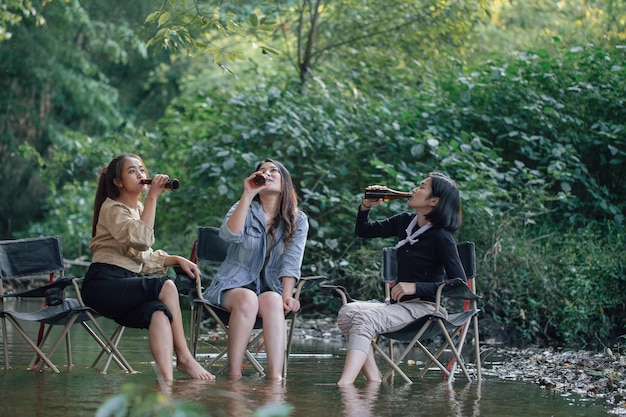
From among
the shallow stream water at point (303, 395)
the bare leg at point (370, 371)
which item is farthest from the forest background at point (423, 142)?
the shallow stream water at point (303, 395)

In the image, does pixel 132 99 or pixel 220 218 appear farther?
pixel 132 99

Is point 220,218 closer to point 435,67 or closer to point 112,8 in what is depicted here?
point 435,67

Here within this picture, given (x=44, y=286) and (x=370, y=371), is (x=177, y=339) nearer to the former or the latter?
(x=44, y=286)

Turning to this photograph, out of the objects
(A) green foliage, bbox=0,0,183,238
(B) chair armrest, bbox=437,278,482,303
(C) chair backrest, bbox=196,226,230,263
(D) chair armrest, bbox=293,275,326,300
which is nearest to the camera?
(B) chair armrest, bbox=437,278,482,303

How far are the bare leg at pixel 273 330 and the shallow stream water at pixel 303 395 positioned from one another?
9cm

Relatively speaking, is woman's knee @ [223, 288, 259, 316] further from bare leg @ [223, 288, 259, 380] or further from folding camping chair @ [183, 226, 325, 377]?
folding camping chair @ [183, 226, 325, 377]

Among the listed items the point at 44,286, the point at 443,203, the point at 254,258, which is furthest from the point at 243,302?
the point at 443,203

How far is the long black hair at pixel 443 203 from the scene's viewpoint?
17.6ft

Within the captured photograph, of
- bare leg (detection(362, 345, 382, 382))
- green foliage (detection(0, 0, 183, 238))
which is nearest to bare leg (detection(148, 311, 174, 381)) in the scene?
bare leg (detection(362, 345, 382, 382))

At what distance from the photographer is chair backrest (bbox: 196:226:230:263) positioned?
5.70 meters

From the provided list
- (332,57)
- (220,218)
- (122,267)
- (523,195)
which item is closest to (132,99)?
(332,57)

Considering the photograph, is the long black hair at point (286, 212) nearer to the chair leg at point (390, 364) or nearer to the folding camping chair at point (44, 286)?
the chair leg at point (390, 364)

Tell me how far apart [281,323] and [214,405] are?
1.28 m

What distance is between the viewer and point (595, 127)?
9602 millimetres
